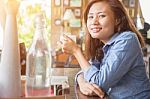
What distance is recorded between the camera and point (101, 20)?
1.29 meters

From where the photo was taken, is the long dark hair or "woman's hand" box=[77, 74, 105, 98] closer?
"woman's hand" box=[77, 74, 105, 98]

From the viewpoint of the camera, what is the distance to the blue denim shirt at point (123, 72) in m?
1.16

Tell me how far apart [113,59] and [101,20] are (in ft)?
0.72

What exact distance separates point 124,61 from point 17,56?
47cm

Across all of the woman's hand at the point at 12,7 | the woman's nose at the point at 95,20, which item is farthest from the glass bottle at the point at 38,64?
the woman's nose at the point at 95,20

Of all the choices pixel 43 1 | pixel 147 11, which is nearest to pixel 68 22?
pixel 43 1

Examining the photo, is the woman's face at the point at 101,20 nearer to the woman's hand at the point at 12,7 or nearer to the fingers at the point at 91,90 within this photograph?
the fingers at the point at 91,90

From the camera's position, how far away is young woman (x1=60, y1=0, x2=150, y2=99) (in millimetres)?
1167

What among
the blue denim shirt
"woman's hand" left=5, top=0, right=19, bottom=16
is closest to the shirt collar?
the blue denim shirt

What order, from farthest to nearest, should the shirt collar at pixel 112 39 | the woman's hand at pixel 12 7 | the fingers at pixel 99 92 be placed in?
the shirt collar at pixel 112 39 < the fingers at pixel 99 92 < the woman's hand at pixel 12 7

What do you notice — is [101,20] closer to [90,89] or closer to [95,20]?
[95,20]

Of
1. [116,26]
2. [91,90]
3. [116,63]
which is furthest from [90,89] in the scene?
[116,26]

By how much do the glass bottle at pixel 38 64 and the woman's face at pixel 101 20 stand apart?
1.05ft

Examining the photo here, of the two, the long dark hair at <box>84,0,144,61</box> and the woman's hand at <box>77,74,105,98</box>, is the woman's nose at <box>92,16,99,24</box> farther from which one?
the woman's hand at <box>77,74,105,98</box>
